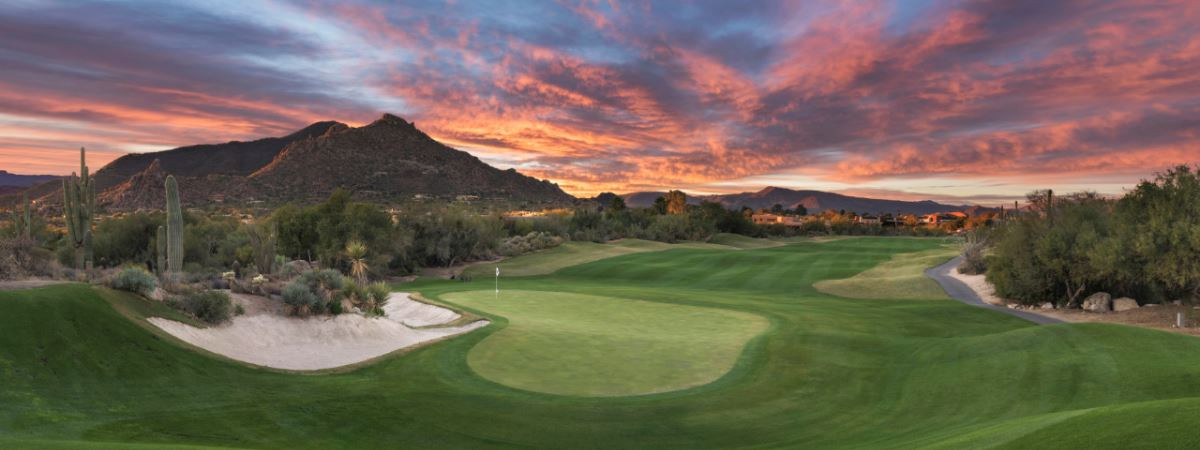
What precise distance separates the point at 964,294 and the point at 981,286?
12.3ft

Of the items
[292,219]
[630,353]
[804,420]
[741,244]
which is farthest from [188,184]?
[804,420]

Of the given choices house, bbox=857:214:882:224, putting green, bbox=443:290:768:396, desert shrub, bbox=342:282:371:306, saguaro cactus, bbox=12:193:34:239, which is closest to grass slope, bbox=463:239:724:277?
putting green, bbox=443:290:768:396

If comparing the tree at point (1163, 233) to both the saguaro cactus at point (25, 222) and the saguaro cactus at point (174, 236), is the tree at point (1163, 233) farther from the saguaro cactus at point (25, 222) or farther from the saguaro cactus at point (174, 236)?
the saguaro cactus at point (25, 222)

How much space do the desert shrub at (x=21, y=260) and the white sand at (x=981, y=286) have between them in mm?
38968

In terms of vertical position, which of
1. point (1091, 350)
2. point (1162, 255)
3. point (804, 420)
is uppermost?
point (1162, 255)

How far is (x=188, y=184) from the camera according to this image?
298 feet

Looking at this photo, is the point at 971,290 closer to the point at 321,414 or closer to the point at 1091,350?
the point at 1091,350

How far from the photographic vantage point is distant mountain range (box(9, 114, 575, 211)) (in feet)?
285

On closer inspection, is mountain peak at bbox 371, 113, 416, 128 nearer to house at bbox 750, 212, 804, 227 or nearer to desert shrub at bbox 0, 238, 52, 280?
house at bbox 750, 212, 804, 227

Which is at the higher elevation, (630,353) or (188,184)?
(188,184)

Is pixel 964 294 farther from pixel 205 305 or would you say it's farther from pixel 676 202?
pixel 676 202

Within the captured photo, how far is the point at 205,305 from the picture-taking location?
1564cm

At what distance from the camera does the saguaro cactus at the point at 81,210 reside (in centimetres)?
2072

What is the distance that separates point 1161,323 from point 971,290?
514 inches
